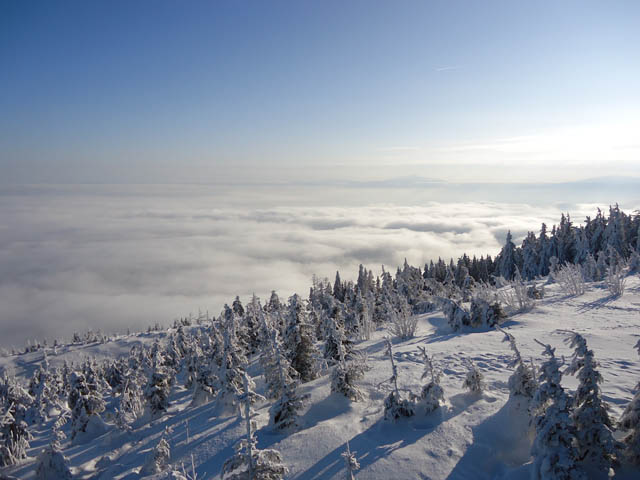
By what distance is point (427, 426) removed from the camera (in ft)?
40.6

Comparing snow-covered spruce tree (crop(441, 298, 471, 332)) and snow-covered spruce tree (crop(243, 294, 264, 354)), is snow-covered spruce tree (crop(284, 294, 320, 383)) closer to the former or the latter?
snow-covered spruce tree (crop(441, 298, 471, 332))

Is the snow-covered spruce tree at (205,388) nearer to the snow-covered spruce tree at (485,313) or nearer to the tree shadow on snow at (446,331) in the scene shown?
the tree shadow on snow at (446,331)

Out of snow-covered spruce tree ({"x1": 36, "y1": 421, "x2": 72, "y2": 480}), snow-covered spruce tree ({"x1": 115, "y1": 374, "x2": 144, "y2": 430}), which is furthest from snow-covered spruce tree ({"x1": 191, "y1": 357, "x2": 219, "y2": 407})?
snow-covered spruce tree ({"x1": 36, "y1": 421, "x2": 72, "y2": 480})

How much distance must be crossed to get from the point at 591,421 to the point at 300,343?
1771cm

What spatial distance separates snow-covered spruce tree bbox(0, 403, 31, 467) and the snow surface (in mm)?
1130

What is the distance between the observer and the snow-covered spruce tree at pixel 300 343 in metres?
23.2

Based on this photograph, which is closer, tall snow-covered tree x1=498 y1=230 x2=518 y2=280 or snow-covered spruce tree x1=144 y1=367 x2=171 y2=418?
snow-covered spruce tree x1=144 y1=367 x2=171 y2=418

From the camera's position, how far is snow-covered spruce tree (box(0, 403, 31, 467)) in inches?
1028

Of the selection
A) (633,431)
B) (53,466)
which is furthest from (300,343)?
(633,431)

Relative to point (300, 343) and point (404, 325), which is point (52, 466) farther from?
point (404, 325)

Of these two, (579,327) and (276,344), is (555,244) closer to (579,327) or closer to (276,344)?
(579,327)

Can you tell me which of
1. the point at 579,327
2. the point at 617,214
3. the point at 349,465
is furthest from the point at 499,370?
the point at 617,214

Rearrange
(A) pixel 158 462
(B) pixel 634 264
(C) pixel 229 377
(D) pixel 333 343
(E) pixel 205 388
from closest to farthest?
(A) pixel 158 462
(C) pixel 229 377
(D) pixel 333 343
(E) pixel 205 388
(B) pixel 634 264

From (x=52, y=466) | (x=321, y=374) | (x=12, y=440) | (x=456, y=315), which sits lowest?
(x=12, y=440)
